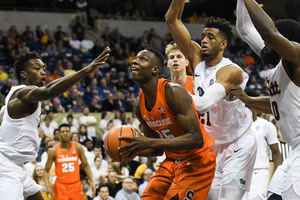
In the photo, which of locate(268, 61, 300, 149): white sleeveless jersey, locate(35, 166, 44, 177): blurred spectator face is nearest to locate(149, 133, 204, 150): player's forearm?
locate(268, 61, 300, 149): white sleeveless jersey

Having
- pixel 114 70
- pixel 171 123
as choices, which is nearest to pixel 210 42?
pixel 171 123

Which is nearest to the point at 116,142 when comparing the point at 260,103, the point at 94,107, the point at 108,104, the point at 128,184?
the point at 260,103

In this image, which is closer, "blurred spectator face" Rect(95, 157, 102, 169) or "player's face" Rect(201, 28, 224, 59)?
"player's face" Rect(201, 28, 224, 59)

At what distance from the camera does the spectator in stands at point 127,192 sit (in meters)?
8.96

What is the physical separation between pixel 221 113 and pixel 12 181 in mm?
2463

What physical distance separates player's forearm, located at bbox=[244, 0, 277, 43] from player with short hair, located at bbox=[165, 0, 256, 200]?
44.1 inches

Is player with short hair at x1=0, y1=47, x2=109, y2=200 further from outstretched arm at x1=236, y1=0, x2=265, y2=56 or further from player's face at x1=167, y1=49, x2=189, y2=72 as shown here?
outstretched arm at x1=236, y1=0, x2=265, y2=56

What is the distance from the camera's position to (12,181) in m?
4.81

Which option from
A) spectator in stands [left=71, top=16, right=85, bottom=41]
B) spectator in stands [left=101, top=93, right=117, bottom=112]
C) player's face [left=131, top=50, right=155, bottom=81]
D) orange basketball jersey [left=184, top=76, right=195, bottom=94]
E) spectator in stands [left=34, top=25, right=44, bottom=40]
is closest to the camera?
player's face [left=131, top=50, right=155, bottom=81]

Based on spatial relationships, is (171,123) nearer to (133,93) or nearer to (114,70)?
(133,93)

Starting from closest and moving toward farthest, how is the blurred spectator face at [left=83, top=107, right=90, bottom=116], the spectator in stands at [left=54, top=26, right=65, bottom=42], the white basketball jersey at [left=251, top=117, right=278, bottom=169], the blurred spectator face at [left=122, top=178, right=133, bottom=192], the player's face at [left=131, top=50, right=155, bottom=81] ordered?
the player's face at [left=131, top=50, right=155, bottom=81] → the white basketball jersey at [left=251, top=117, right=278, bottom=169] → the blurred spectator face at [left=122, top=178, right=133, bottom=192] → the blurred spectator face at [left=83, top=107, right=90, bottom=116] → the spectator in stands at [left=54, top=26, right=65, bottom=42]

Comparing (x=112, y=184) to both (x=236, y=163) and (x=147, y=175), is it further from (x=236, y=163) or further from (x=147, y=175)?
(x=236, y=163)

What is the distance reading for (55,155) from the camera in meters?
8.84

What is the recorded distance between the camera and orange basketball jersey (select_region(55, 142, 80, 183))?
8750mm
